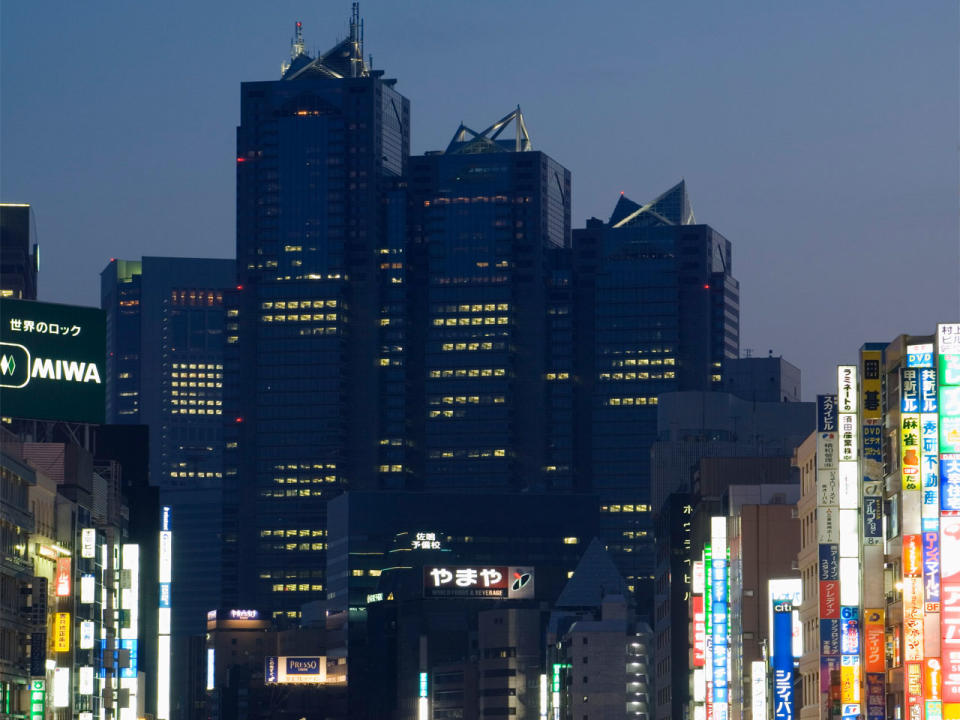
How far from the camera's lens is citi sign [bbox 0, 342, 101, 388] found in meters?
124

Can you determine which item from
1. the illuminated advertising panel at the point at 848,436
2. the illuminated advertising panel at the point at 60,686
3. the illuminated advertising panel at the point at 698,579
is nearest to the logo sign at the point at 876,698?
the illuminated advertising panel at the point at 848,436

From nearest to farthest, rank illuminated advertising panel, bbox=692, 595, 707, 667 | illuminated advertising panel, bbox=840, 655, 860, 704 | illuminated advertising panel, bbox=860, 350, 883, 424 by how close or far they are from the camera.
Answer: illuminated advertising panel, bbox=840, 655, 860, 704
illuminated advertising panel, bbox=860, 350, 883, 424
illuminated advertising panel, bbox=692, 595, 707, 667

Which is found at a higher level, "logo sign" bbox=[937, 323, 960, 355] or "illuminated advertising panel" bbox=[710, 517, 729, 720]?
"logo sign" bbox=[937, 323, 960, 355]

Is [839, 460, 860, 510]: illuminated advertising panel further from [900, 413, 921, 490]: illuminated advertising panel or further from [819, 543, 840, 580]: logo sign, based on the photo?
[900, 413, 921, 490]: illuminated advertising panel

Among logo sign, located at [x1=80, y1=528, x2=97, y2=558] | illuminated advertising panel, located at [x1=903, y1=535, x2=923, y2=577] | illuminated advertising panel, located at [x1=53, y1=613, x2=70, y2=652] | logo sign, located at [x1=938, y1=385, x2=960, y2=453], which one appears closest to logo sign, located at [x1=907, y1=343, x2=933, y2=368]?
logo sign, located at [x1=938, y1=385, x2=960, y2=453]

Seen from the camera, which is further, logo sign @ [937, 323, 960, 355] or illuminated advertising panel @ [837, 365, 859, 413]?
illuminated advertising panel @ [837, 365, 859, 413]

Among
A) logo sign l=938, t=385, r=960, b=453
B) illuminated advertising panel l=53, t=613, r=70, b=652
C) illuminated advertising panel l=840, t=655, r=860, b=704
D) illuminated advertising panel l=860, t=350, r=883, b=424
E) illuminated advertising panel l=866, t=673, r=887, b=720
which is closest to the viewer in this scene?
logo sign l=938, t=385, r=960, b=453

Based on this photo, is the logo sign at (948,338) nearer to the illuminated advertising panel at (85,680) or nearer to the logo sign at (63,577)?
the logo sign at (63,577)

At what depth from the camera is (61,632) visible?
115m

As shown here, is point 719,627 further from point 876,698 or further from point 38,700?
point 38,700

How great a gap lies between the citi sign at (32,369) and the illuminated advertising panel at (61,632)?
14.7m

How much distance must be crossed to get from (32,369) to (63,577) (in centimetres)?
1315

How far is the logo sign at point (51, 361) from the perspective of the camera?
12406cm

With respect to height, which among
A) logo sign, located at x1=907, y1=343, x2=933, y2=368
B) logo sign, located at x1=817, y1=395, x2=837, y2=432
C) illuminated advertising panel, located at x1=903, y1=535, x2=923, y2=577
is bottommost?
illuminated advertising panel, located at x1=903, y1=535, x2=923, y2=577
